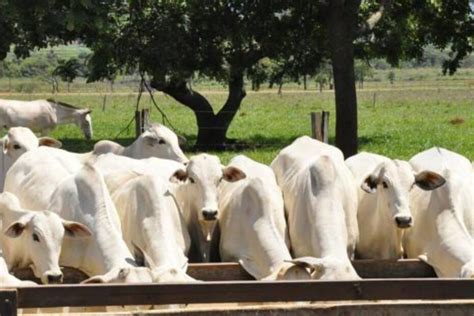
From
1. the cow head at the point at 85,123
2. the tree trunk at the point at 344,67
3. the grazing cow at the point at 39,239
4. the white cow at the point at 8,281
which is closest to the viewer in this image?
the white cow at the point at 8,281

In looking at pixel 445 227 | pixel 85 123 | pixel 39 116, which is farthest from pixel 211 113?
pixel 445 227

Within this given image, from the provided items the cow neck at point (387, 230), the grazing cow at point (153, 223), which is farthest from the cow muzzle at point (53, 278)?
the cow neck at point (387, 230)

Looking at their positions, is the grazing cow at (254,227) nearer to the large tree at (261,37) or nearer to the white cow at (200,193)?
the white cow at (200,193)

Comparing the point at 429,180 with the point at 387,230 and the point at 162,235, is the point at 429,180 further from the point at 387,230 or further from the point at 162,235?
the point at 162,235

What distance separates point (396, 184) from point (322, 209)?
0.64 meters

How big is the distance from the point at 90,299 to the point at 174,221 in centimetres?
280

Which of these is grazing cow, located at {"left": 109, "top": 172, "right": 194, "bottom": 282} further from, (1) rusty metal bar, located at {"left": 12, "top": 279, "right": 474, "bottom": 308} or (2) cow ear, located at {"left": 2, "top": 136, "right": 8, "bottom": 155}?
(2) cow ear, located at {"left": 2, "top": 136, "right": 8, "bottom": 155}

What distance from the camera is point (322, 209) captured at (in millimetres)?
9438

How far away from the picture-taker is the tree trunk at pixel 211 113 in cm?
2591

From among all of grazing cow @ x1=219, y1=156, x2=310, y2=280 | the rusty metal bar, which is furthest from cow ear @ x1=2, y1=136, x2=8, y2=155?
the rusty metal bar

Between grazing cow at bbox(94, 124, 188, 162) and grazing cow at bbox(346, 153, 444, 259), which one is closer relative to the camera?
grazing cow at bbox(346, 153, 444, 259)

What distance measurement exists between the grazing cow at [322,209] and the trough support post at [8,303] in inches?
102

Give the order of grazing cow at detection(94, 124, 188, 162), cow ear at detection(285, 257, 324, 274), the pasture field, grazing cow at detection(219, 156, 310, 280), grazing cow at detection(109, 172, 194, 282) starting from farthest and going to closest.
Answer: the pasture field → grazing cow at detection(94, 124, 188, 162) → grazing cow at detection(219, 156, 310, 280) → grazing cow at detection(109, 172, 194, 282) → cow ear at detection(285, 257, 324, 274)

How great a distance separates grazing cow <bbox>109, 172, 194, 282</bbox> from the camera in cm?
→ 885
